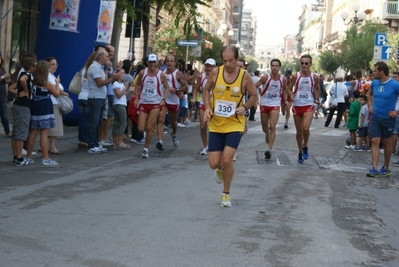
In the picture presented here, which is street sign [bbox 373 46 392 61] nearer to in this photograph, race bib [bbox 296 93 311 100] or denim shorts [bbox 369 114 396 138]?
race bib [bbox 296 93 311 100]

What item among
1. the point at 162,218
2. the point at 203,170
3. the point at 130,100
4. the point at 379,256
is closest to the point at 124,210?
the point at 162,218

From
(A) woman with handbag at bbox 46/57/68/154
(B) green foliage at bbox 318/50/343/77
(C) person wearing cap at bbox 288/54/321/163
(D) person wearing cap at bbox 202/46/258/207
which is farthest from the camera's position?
(B) green foliage at bbox 318/50/343/77

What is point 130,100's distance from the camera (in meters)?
19.5

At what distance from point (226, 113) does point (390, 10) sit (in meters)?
50.7

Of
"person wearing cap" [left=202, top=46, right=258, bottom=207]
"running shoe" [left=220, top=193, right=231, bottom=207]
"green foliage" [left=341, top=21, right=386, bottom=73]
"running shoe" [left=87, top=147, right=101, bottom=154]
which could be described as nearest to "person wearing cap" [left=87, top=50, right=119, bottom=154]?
"running shoe" [left=87, top=147, right=101, bottom=154]

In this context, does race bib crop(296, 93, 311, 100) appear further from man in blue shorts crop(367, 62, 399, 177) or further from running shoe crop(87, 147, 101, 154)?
running shoe crop(87, 147, 101, 154)

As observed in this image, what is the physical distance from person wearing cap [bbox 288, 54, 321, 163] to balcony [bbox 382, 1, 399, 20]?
43.2 meters

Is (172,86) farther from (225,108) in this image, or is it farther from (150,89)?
(225,108)

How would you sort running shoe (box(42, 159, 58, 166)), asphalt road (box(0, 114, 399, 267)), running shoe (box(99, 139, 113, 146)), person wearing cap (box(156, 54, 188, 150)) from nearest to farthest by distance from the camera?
asphalt road (box(0, 114, 399, 267)) → running shoe (box(42, 159, 58, 166)) → person wearing cap (box(156, 54, 188, 150)) → running shoe (box(99, 139, 113, 146))

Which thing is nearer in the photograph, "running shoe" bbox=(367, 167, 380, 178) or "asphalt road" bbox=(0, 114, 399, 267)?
"asphalt road" bbox=(0, 114, 399, 267)

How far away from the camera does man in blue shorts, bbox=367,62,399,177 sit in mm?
13961

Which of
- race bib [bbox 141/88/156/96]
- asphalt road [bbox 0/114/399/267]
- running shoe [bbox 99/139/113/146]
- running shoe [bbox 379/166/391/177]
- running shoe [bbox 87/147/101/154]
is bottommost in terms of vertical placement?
asphalt road [bbox 0/114/399/267]

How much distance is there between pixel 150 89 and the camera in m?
15.4

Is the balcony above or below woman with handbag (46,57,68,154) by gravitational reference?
above
